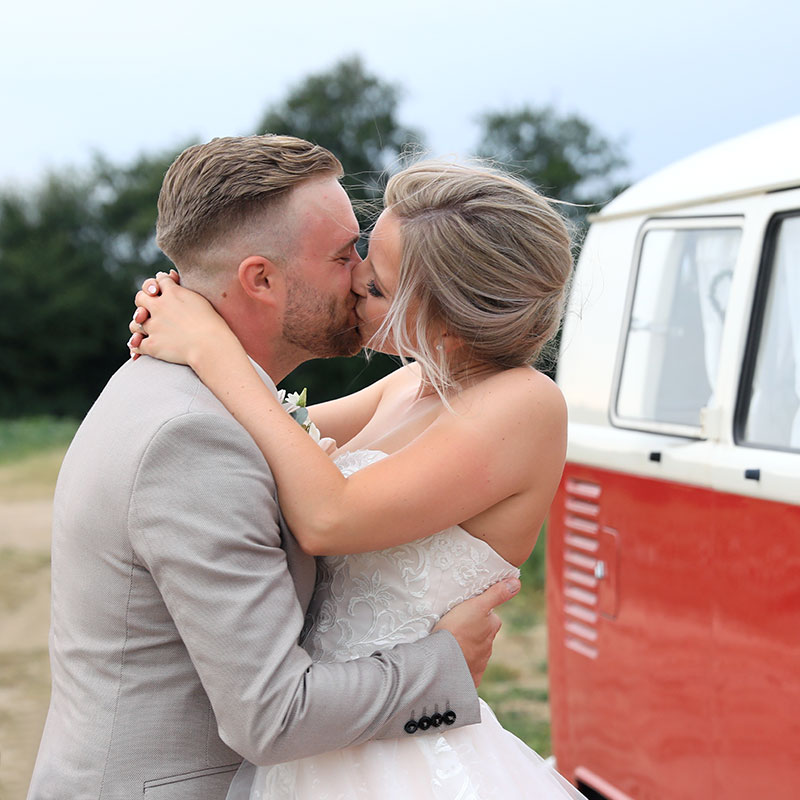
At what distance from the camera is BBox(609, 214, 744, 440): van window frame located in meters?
3.52

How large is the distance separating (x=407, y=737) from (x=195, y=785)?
1.36 feet

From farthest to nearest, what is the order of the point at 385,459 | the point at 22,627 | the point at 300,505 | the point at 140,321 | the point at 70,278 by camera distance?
the point at 70,278, the point at 22,627, the point at 140,321, the point at 385,459, the point at 300,505

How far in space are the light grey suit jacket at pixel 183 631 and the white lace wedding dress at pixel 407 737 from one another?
10 centimetres

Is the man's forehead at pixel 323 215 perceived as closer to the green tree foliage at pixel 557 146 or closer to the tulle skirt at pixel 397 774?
the tulle skirt at pixel 397 774

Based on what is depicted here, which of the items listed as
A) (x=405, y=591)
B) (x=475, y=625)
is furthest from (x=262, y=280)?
(x=475, y=625)

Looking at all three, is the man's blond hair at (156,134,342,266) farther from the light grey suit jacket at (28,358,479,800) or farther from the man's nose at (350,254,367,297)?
the light grey suit jacket at (28,358,479,800)

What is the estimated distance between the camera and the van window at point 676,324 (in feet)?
11.7

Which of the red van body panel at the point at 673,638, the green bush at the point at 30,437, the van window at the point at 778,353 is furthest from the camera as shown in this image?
the green bush at the point at 30,437

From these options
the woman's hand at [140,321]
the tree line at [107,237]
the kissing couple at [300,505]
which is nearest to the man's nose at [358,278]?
the kissing couple at [300,505]

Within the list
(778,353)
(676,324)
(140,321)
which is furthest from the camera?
(676,324)

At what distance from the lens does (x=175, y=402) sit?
194cm

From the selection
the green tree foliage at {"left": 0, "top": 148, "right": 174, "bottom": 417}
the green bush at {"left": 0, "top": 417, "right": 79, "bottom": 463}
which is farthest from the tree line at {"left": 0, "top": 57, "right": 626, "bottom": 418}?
the green bush at {"left": 0, "top": 417, "right": 79, "bottom": 463}

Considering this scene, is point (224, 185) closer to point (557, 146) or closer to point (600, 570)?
point (600, 570)

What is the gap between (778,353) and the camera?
321 cm
